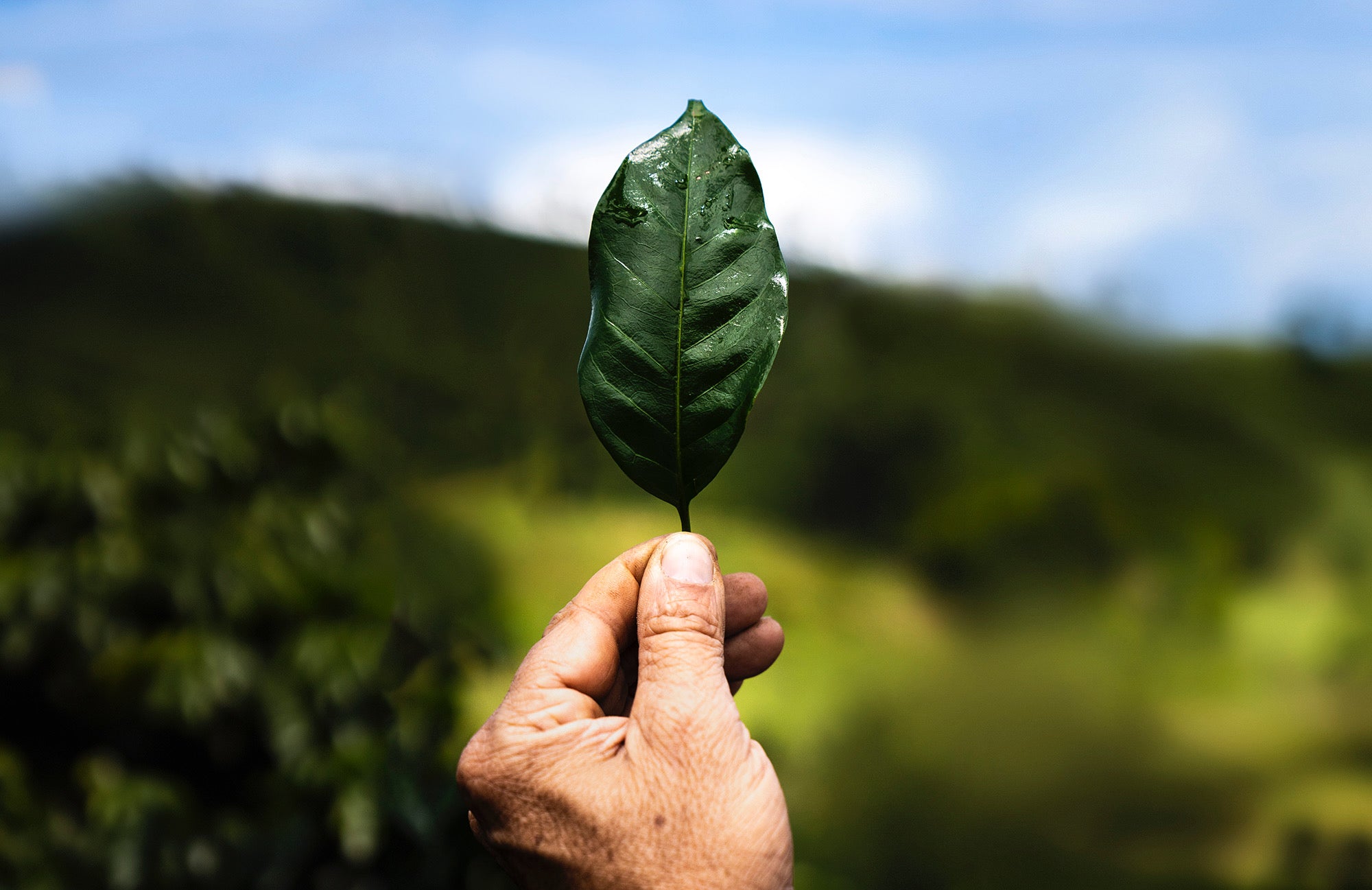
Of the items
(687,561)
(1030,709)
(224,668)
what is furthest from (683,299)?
(1030,709)

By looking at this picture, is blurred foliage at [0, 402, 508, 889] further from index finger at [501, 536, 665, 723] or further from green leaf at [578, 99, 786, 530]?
green leaf at [578, 99, 786, 530]

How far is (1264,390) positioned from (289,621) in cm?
214

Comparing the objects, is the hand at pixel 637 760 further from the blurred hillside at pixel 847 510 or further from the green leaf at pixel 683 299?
the blurred hillside at pixel 847 510

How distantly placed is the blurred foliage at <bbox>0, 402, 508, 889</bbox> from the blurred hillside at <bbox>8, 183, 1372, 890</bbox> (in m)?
0.01

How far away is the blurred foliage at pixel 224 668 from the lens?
4.19 ft

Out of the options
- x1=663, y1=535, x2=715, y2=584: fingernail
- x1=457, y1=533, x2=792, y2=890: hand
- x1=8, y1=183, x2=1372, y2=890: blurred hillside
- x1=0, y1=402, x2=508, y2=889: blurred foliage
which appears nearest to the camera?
x1=457, y1=533, x2=792, y2=890: hand

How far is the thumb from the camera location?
637mm

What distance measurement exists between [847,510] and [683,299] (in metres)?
1.51

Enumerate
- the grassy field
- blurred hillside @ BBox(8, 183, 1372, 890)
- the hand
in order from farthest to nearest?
the grassy field, blurred hillside @ BBox(8, 183, 1372, 890), the hand

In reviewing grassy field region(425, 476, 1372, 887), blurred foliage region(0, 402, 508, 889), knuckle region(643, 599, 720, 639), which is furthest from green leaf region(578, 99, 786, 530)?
grassy field region(425, 476, 1372, 887)

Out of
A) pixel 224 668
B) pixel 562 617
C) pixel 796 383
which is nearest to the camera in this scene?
pixel 562 617

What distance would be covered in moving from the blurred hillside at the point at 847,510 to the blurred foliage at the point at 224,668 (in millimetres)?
13

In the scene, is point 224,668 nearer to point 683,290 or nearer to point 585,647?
point 585,647

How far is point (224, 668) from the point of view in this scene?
1.49 m
